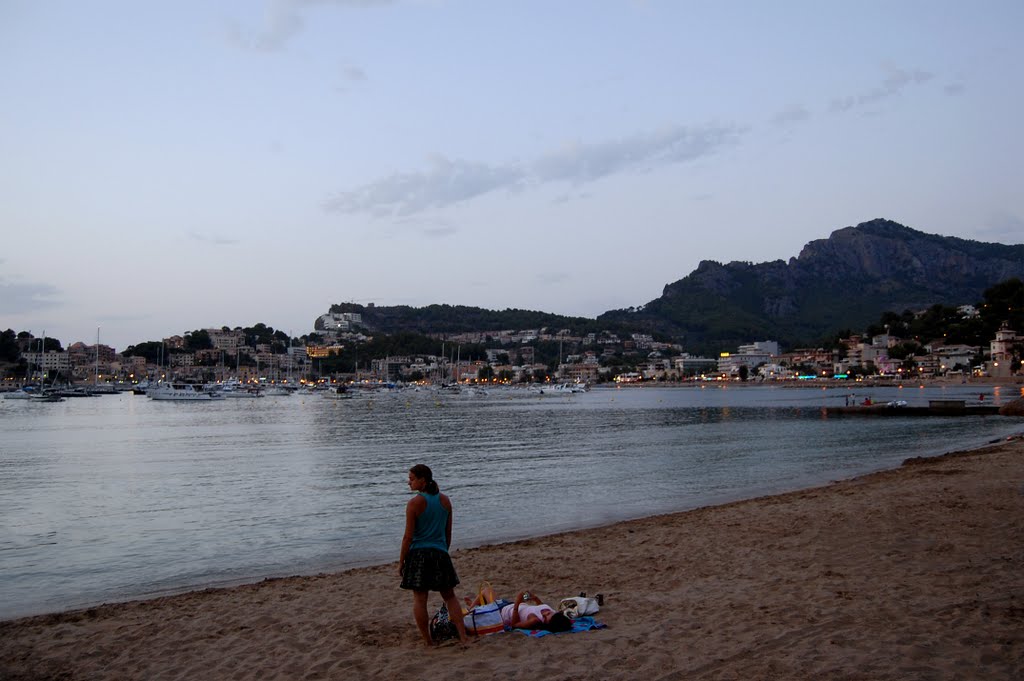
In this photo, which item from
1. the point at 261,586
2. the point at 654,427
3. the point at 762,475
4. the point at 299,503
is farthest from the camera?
the point at 654,427

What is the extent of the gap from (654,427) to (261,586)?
42.0 m

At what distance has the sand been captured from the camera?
6.44 metres

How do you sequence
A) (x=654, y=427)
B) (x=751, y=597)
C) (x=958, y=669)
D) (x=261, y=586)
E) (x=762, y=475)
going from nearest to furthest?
(x=958, y=669) → (x=751, y=597) → (x=261, y=586) → (x=762, y=475) → (x=654, y=427)

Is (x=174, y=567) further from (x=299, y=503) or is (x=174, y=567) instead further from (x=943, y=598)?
(x=943, y=598)

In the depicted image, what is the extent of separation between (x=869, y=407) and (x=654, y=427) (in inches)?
930

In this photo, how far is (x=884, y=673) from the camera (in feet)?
19.3

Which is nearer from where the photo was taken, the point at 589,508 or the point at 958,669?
the point at 958,669

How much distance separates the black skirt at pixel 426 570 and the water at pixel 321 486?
5.49 meters

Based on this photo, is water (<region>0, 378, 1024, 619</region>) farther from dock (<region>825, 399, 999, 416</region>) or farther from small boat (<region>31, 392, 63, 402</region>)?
small boat (<region>31, 392, 63, 402</region>)

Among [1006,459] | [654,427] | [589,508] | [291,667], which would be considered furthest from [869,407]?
[291,667]

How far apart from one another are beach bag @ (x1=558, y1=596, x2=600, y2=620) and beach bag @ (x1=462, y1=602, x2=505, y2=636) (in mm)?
670

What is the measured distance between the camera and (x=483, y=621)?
7629mm

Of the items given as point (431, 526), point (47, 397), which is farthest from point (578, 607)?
point (47, 397)

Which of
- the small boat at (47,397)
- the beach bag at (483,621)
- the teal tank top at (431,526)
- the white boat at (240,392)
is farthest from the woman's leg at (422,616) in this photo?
the small boat at (47,397)
